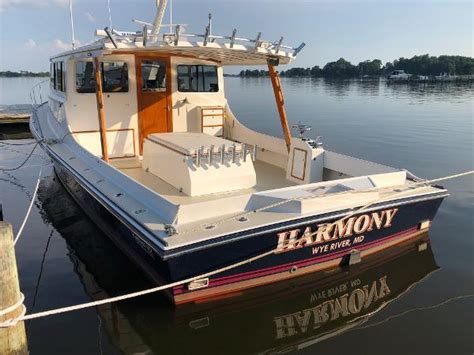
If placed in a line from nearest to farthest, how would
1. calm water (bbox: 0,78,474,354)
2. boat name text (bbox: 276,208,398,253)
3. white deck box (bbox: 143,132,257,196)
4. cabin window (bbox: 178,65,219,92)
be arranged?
calm water (bbox: 0,78,474,354), boat name text (bbox: 276,208,398,253), white deck box (bbox: 143,132,257,196), cabin window (bbox: 178,65,219,92)

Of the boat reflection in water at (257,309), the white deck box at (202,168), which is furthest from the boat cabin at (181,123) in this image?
the boat reflection in water at (257,309)

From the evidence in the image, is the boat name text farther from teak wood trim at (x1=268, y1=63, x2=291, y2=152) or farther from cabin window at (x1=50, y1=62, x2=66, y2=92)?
A: cabin window at (x1=50, y1=62, x2=66, y2=92)

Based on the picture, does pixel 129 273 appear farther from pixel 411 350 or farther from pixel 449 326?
pixel 449 326

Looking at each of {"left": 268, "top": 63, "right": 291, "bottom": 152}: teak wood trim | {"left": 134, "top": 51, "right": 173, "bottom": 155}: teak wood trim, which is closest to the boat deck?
{"left": 268, "top": 63, "right": 291, "bottom": 152}: teak wood trim

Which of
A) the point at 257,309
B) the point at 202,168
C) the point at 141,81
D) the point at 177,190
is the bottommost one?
the point at 257,309

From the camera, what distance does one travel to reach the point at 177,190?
21.7 feet

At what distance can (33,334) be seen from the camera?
471 cm

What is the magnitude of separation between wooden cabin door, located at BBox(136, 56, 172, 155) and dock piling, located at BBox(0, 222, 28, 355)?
18.1 feet

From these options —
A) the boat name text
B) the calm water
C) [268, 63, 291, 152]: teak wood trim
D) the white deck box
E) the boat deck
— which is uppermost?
[268, 63, 291, 152]: teak wood trim

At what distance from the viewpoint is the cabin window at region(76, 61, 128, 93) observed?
8344 millimetres

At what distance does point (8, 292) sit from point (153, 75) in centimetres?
610

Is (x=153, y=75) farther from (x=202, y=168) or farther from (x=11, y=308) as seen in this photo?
(x=11, y=308)

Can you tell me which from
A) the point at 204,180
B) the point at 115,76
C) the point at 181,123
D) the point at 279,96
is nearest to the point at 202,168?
the point at 204,180

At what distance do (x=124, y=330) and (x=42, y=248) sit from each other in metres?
2.97
